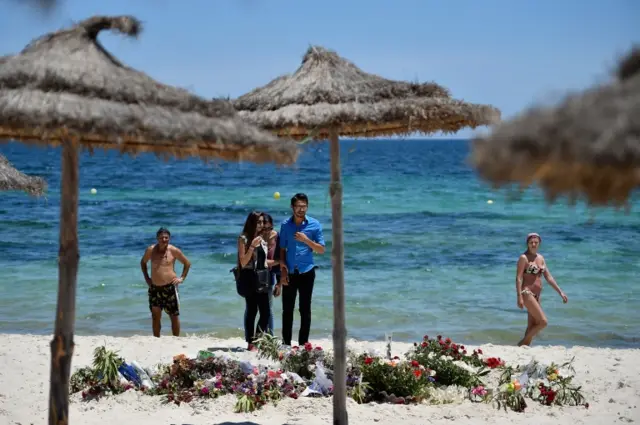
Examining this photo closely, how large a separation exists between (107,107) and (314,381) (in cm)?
340

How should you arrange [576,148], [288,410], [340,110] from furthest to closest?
1. [288,410]
2. [340,110]
3. [576,148]

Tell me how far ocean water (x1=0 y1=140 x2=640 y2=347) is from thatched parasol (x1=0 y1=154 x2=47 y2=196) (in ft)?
1.17

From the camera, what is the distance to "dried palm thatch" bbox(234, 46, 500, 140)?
18.7 feet

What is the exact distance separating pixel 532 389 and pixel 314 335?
15.2ft

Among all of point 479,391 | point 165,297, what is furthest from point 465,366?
point 165,297

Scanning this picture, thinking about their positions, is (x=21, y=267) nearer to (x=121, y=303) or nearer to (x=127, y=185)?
(x=121, y=303)

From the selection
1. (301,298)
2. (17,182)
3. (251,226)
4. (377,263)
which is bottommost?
(377,263)

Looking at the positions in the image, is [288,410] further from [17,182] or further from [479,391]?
[17,182]

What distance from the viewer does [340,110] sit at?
18.6ft

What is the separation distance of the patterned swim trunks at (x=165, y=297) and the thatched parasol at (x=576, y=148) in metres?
6.94

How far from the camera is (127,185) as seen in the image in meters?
44.4

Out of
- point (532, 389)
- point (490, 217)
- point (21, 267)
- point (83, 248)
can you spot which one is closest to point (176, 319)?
point (532, 389)

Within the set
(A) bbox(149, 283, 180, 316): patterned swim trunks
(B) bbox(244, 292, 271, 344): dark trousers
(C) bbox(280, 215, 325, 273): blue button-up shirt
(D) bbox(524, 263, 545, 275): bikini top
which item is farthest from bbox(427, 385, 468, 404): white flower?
(A) bbox(149, 283, 180, 316): patterned swim trunks

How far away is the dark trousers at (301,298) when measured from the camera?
313 inches
